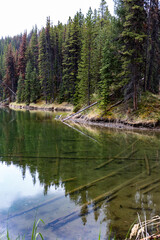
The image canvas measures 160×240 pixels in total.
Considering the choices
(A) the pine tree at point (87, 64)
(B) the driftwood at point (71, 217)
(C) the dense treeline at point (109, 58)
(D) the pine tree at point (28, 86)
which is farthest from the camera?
(D) the pine tree at point (28, 86)

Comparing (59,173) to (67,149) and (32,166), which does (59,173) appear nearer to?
(32,166)

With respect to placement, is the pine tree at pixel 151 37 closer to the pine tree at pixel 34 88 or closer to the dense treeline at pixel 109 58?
the dense treeline at pixel 109 58

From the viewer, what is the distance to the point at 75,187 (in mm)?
7113

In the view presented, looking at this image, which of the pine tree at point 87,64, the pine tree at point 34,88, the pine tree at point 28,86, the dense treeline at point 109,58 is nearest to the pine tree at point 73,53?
the dense treeline at point 109,58

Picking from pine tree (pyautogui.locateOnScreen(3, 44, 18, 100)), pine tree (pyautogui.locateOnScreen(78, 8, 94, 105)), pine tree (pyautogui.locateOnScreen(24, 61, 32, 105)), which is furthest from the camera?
pine tree (pyautogui.locateOnScreen(3, 44, 18, 100))

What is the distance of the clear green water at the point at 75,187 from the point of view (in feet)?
16.1

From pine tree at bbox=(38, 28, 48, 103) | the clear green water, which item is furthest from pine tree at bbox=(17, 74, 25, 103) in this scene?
the clear green water

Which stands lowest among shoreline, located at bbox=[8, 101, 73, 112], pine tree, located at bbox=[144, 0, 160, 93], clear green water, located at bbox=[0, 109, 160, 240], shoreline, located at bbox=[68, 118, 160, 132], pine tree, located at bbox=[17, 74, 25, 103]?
clear green water, located at bbox=[0, 109, 160, 240]

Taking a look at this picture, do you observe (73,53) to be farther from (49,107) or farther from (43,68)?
(49,107)

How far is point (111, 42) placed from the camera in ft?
83.6

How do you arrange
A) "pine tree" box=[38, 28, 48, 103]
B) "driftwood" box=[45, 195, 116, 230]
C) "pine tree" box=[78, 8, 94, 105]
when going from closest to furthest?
"driftwood" box=[45, 195, 116, 230]
"pine tree" box=[78, 8, 94, 105]
"pine tree" box=[38, 28, 48, 103]

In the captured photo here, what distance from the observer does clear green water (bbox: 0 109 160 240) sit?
4914 millimetres

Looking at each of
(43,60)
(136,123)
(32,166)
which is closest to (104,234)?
(32,166)

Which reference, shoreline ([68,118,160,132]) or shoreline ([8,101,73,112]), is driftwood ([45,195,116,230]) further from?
shoreline ([8,101,73,112])
